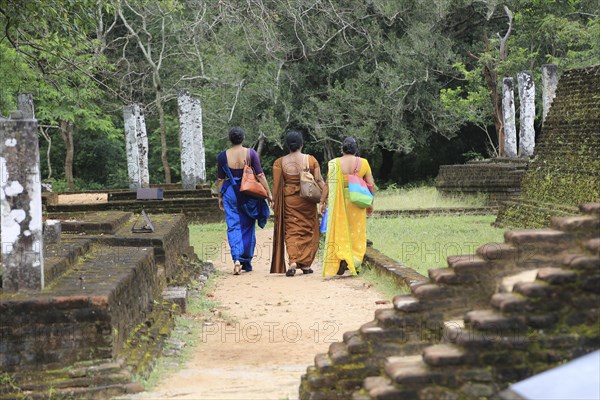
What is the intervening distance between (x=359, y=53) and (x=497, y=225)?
44.7 ft

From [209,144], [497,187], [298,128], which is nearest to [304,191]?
[497,187]

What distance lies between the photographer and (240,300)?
1088cm

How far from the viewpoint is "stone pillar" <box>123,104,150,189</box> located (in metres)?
22.4

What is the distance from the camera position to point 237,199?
41.5 ft

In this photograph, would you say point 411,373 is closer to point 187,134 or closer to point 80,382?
point 80,382

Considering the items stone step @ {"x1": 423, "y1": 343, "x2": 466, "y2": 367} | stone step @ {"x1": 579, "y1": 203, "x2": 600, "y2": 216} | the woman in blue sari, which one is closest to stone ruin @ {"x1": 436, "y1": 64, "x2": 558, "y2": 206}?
the woman in blue sari

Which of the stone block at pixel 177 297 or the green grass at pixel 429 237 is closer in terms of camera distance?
the stone block at pixel 177 297

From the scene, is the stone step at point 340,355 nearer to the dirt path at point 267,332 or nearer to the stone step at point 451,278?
the dirt path at point 267,332

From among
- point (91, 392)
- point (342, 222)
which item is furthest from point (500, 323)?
point (342, 222)

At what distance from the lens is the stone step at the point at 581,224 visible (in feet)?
18.6

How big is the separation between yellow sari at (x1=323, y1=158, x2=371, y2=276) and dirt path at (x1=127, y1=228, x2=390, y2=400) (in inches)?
11.4

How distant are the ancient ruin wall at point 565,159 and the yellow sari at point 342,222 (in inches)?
175

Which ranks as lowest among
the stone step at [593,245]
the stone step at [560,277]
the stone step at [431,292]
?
the stone step at [431,292]

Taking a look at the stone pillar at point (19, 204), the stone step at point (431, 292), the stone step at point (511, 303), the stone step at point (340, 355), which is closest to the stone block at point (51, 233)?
the stone pillar at point (19, 204)
